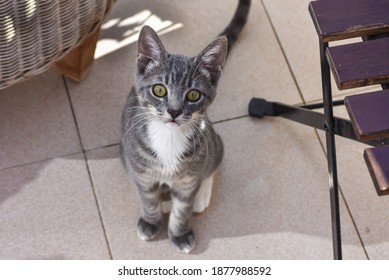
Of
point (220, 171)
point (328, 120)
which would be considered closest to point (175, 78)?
point (328, 120)

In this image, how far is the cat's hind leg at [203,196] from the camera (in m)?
1.89

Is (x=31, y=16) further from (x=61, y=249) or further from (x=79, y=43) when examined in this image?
(x=61, y=249)

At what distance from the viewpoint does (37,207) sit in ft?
6.21

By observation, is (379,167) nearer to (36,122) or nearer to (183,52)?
(183,52)

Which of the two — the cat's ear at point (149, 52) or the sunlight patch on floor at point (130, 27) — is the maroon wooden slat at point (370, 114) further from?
the sunlight patch on floor at point (130, 27)

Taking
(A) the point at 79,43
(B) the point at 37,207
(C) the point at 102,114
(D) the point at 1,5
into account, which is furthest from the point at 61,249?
(D) the point at 1,5

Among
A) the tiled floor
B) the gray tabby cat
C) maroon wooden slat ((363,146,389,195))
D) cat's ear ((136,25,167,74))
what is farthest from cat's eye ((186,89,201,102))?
the tiled floor

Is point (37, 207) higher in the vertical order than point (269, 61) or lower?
lower

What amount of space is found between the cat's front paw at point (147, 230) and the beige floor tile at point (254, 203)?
3 centimetres

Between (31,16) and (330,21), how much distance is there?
2.47 feet

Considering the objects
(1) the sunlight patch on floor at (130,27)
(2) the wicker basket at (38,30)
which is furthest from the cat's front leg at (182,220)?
(1) the sunlight patch on floor at (130,27)

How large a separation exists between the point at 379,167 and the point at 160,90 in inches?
21.5

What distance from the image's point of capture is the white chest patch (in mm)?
1533

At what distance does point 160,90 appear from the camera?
1460 mm
